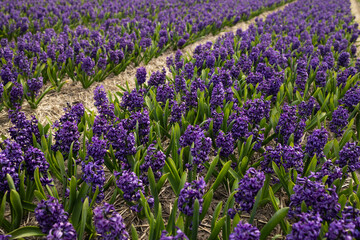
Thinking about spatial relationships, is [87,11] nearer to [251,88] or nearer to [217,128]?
[251,88]

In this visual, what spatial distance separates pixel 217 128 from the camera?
4.04m

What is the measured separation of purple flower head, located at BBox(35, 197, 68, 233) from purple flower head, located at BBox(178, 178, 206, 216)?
948mm

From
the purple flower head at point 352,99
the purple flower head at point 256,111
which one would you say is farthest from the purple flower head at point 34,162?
the purple flower head at point 352,99

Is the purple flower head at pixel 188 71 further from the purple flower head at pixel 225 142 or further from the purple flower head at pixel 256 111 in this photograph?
the purple flower head at pixel 225 142

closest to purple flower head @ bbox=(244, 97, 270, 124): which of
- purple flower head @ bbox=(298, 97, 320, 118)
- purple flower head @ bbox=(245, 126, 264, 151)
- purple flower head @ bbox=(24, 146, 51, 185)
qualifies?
purple flower head @ bbox=(245, 126, 264, 151)

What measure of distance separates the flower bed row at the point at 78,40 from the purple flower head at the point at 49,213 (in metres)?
3.30

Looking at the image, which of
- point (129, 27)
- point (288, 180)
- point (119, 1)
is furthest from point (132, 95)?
point (119, 1)

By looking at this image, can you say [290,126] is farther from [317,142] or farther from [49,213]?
[49,213]

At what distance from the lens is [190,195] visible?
7.73ft

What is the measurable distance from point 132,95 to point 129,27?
7075 mm

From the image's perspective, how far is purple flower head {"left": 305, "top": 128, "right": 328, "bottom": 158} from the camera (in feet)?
11.0

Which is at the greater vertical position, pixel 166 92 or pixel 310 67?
pixel 166 92

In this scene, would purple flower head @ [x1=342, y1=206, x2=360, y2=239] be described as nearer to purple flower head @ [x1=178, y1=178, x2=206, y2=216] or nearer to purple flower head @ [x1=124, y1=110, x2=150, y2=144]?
purple flower head @ [x1=178, y1=178, x2=206, y2=216]

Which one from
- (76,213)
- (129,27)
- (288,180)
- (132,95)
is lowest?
(288,180)
